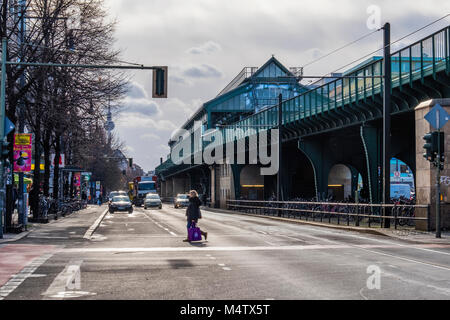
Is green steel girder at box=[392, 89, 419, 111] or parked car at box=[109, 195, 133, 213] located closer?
green steel girder at box=[392, 89, 419, 111]

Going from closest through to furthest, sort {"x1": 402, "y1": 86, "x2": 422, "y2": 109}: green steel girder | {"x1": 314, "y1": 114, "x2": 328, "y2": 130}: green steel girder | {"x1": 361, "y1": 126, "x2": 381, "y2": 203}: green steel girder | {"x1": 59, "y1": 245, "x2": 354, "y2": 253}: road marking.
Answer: {"x1": 59, "y1": 245, "x2": 354, "y2": 253}: road marking → {"x1": 402, "y1": 86, "x2": 422, "y2": 109}: green steel girder → {"x1": 361, "y1": 126, "x2": 381, "y2": 203}: green steel girder → {"x1": 314, "y1": 114, "x2": 328, "y2": 130}: green steel girder

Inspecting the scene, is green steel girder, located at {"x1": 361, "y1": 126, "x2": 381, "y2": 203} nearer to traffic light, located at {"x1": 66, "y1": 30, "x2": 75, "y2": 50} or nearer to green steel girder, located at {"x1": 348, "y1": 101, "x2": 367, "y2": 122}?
green steel girder, located at {"x1": 348, "y1": 101, "x2": 367, "y2": 122}

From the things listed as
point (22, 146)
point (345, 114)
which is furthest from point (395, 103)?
point (22, 146)

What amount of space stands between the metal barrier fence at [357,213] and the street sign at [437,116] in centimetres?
312

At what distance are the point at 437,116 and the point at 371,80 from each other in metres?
9.64

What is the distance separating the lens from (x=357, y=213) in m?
27.3

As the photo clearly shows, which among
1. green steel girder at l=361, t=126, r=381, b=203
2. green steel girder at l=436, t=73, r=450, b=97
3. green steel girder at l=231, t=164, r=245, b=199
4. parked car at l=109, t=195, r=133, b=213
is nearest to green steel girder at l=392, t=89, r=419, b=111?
green steel girder at l=436, t=73, r=450, b=97

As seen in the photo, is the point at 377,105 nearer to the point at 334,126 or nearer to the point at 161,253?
the point at 334,126

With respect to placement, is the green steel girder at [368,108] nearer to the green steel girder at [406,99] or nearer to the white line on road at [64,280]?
the green steel girder at [406,99]

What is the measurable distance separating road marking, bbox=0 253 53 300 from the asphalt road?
0.01 metres

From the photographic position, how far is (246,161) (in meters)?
61.7

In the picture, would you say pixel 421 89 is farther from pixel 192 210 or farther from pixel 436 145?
pixel 192 210

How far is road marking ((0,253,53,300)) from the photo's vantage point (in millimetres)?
9495

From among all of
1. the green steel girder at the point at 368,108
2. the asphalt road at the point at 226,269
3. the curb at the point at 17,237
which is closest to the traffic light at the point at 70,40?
the curb at the point at 17,237
